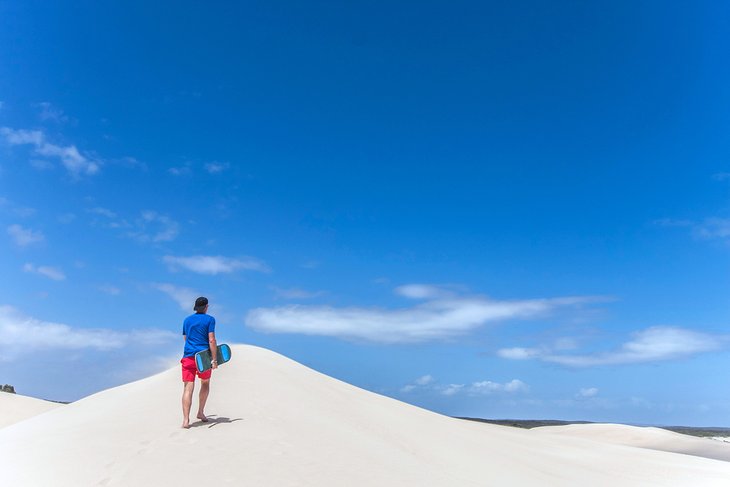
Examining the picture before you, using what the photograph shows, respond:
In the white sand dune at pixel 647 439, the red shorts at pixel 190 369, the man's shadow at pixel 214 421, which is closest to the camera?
the red shorts at pixel 190 369

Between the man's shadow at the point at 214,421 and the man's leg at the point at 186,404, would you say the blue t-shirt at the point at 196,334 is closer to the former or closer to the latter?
the man's leg at the point at 186,404

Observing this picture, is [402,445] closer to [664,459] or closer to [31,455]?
[31,455]

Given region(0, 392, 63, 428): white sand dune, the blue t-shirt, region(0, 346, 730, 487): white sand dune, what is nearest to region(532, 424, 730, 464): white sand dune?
region(0, 346, 730, 487): white sand dune

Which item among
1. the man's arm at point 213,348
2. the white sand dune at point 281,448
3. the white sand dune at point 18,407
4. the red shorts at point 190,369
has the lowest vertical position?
the white sand dune at point 281,448

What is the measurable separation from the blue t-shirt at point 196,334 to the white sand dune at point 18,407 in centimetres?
2060

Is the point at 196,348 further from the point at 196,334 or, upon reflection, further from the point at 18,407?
the point at 18,407

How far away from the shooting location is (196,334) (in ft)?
28.7

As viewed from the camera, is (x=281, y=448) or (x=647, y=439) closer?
(x=281, y=448)

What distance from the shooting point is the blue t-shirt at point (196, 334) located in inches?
343

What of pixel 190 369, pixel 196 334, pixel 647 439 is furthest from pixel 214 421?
pixel 647 439

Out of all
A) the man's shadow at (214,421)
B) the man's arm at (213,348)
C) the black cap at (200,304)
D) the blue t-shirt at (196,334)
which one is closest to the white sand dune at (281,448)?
the man's shadow at (214,421)

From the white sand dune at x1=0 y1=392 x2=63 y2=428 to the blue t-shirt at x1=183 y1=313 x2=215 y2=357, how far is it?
20.6 meters

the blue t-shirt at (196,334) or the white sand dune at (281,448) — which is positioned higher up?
the blue t-shirt at (196,334)

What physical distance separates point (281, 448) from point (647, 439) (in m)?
29.9
